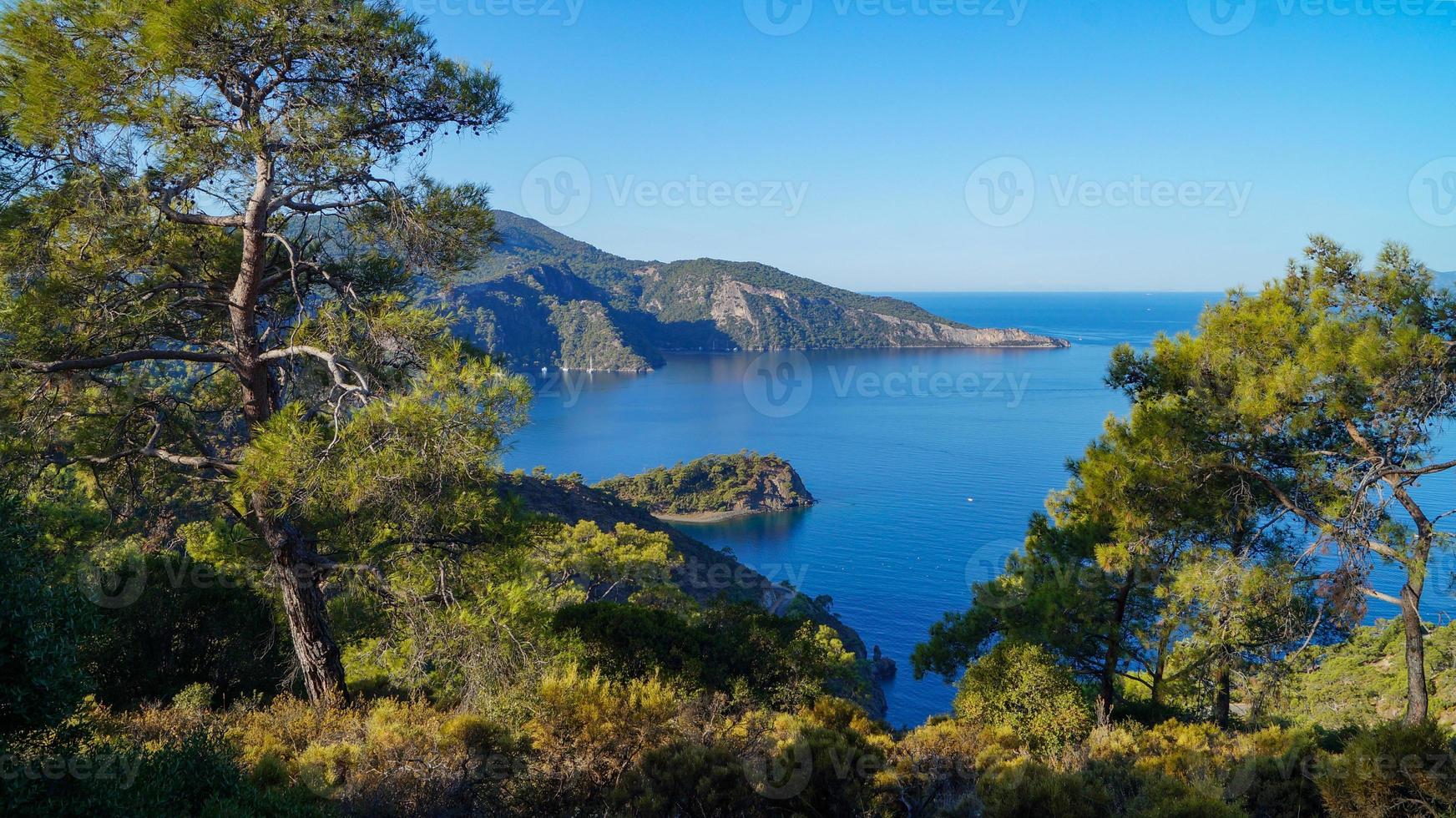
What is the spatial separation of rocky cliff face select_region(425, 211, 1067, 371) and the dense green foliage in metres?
65.3

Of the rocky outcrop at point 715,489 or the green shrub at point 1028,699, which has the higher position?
the green shrub at point 1028,699

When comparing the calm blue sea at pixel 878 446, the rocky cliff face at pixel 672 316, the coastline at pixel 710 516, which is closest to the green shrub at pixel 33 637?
the calm blue sea at pixel 878 446

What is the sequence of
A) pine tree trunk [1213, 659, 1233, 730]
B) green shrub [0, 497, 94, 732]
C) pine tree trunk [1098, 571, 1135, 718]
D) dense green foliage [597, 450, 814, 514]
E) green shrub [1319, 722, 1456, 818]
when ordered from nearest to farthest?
green shrub [0, 497, 94, 732]
green shrub [1319, 722, 1456, 818]
pine tree trunk [1213, 659, 1233, 730]
pine tree trunk [1098, 571, 1135, 718]
dense green foliage [597, 450, 814, 514]

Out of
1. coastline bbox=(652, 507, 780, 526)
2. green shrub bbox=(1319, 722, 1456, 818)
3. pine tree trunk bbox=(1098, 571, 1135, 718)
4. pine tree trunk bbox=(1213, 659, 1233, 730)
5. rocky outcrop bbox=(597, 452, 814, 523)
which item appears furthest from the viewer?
rocky outcrop bbox=(597, 452, 814, 523)

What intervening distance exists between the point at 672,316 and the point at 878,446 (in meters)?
98.9

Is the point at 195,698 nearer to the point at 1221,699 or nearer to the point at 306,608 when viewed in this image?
the point at 306,608

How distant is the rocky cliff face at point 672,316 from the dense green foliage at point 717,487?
65.3 m

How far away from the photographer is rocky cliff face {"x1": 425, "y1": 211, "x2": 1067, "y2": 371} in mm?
135750

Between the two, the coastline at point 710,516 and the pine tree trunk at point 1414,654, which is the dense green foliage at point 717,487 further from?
the pine tree trunk at point 1414,654

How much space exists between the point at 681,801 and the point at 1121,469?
262 inches

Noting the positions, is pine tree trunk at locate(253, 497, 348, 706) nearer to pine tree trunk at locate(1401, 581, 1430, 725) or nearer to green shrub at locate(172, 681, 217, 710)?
green shrub at locate(172, 681, 217, 710)

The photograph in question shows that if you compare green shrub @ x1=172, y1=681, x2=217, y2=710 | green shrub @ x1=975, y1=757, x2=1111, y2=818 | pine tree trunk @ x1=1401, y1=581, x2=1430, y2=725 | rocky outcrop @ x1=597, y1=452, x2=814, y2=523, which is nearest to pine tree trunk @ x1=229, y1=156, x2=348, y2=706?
green shrub @ x1=172, y1=681, x2=217, y2=710

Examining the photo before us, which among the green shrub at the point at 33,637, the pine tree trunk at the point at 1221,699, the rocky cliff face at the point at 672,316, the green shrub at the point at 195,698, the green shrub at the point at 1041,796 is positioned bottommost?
the pine tree trunk at the point at 1221,699

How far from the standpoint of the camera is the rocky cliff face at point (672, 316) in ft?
445
